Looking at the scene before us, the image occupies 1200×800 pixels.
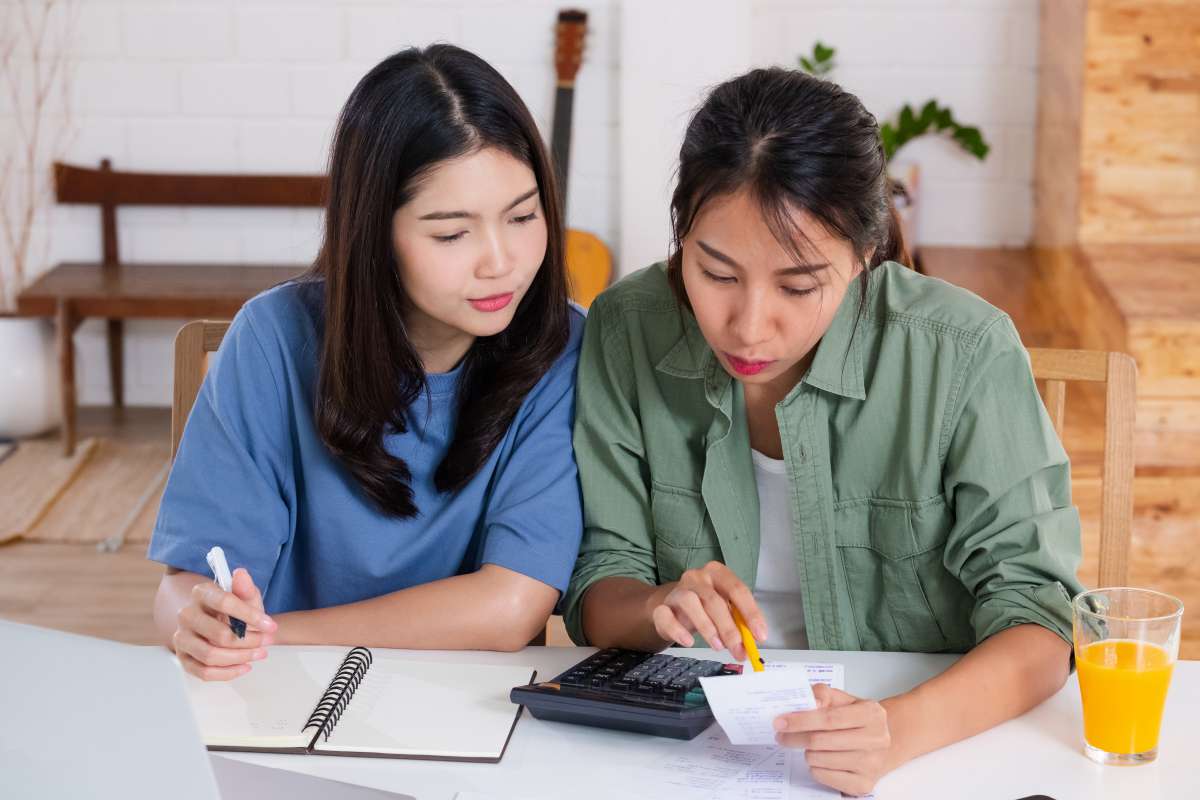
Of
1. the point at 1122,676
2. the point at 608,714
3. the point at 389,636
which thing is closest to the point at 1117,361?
the point at 1122,676

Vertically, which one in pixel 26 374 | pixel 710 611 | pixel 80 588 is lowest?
pixel 80 588

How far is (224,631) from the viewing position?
1239mm

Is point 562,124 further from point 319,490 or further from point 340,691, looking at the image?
point 340,691

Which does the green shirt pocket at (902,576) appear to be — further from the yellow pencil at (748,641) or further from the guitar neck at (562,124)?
the guitar neck at (562,124)

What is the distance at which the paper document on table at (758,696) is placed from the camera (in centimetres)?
110

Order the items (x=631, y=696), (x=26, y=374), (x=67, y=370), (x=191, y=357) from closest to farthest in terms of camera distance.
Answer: (x=631, y=696) → (x=191, y=357) → (x=67, y=370) → (x=26, y=374)

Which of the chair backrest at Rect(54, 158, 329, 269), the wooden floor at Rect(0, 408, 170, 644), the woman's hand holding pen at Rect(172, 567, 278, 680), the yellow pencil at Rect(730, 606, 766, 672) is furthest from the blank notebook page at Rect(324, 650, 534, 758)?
the chair backrest at Rect(54, 158, 329, 269)

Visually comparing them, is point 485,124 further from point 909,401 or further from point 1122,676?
point 1122,676

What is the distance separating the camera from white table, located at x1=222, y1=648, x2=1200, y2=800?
1117 mm

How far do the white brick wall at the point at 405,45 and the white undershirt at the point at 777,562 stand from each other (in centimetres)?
247

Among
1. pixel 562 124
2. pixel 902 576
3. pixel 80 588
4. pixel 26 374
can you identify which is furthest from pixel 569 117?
pixel 902 576

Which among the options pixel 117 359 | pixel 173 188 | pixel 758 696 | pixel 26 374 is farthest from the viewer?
pixel 117 359

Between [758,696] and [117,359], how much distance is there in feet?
11.2

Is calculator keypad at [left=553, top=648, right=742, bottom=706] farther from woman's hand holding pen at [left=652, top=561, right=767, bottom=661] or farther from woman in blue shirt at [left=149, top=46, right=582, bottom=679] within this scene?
woman in blue shirt at [left=149, top=46, right=582, bottom=679]
